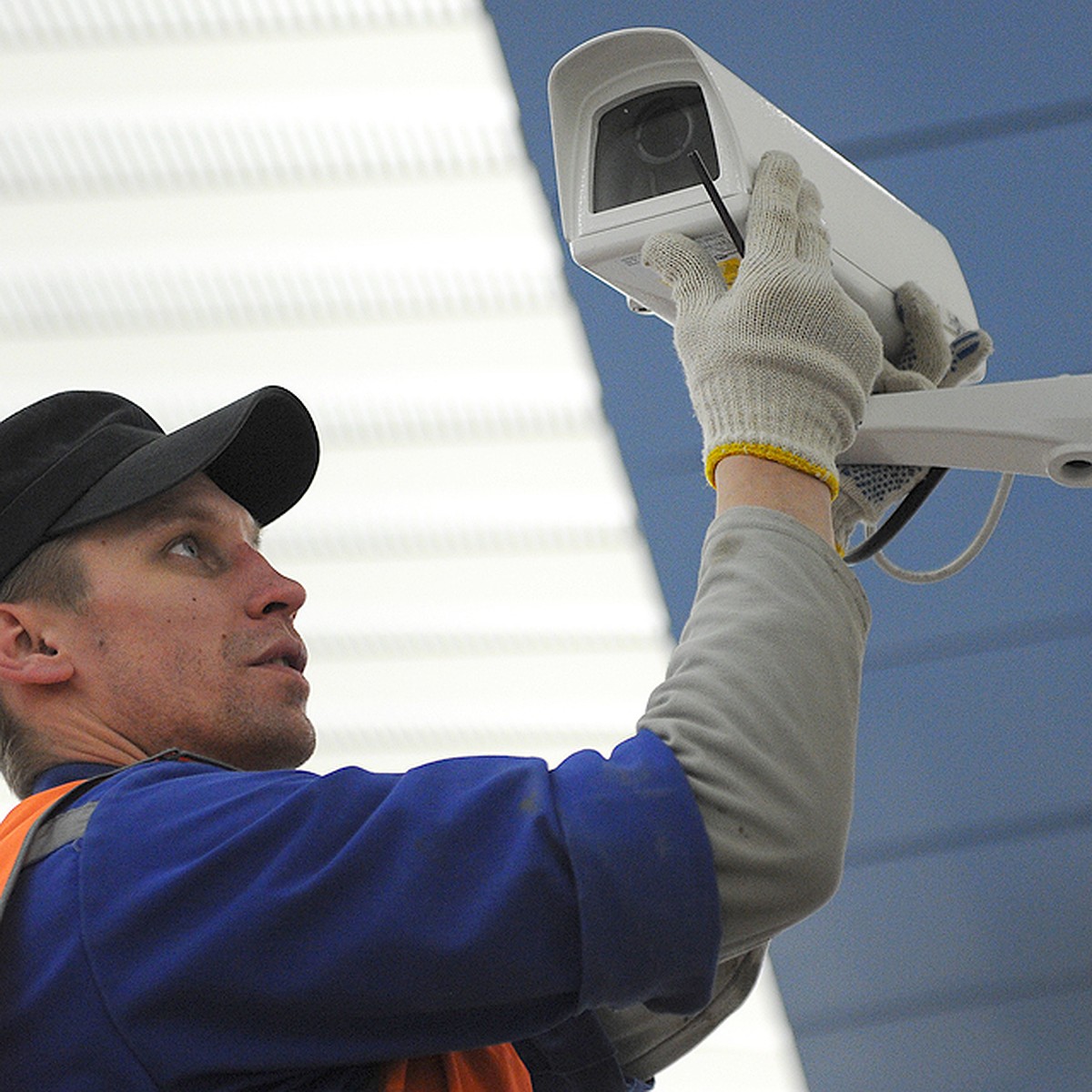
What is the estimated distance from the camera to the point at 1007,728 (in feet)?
10.0

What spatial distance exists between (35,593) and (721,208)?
0.71 metres

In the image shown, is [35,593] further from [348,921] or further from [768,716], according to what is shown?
[768,716]

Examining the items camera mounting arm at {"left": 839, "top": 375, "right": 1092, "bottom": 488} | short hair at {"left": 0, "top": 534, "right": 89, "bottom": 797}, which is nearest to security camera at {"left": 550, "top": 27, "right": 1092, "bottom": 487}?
camera mounting arm at {"left": 839, "top": 375, "right": 1092, "bottom": 488}

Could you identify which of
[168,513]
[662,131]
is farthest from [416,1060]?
[662,131]

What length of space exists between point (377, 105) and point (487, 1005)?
1446 millimetres

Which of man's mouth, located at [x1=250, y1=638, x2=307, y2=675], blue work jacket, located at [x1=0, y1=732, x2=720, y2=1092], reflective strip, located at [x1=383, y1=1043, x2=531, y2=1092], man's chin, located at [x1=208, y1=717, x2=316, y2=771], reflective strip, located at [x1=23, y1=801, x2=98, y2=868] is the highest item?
man's mouth, located at [x1=250, y1=638, x2=307, y2=675]

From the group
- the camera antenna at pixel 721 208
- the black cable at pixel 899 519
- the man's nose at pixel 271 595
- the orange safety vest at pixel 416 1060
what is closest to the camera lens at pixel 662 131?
the camera antenna at pixel 721 208

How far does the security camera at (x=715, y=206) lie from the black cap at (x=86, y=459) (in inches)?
15.1

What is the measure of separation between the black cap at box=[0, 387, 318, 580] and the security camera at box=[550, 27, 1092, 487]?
0.38 metres

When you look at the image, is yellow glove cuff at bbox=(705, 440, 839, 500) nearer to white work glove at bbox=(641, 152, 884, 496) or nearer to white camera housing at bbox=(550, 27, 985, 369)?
white work glove at bbox=(641, 152, 884, 496)

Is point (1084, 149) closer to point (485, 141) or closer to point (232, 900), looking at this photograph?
point (485, 141)

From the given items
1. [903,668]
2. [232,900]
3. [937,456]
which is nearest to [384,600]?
[903,668]

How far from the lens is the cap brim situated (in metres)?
1.46

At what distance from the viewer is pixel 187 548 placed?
1.51 meters
